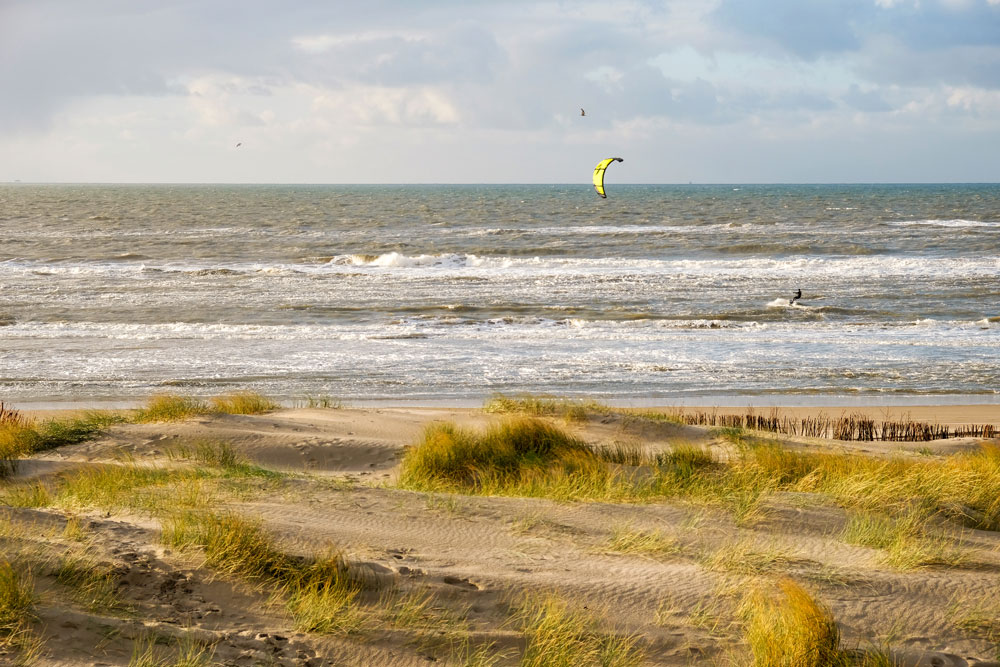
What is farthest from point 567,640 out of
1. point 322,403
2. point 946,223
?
point 946,223

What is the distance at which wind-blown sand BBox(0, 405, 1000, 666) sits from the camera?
4684mm

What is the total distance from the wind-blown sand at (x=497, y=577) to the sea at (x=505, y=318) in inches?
279

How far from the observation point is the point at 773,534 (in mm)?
6637

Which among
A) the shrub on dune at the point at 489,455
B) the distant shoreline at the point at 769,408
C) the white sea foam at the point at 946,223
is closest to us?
the shrub on dune at the point at 489,455

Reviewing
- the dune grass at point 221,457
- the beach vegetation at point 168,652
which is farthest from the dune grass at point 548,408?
the beach vegetation at point 168,652

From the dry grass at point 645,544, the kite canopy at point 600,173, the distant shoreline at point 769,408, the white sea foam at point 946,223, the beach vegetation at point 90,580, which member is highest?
the kite canopy at point 600,173

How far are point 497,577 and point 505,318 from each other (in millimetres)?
17378

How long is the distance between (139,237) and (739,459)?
4689 centimetres

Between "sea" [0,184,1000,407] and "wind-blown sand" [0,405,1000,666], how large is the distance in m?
7.08

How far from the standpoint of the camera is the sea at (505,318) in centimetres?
1528

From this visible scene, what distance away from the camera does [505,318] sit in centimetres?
2275

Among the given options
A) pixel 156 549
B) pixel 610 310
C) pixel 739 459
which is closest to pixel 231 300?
pixel 610 310

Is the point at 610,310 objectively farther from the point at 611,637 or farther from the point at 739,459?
the point at 611,637

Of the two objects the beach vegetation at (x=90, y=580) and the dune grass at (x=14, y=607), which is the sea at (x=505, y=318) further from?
the dune grass at (x=14, y=607)
